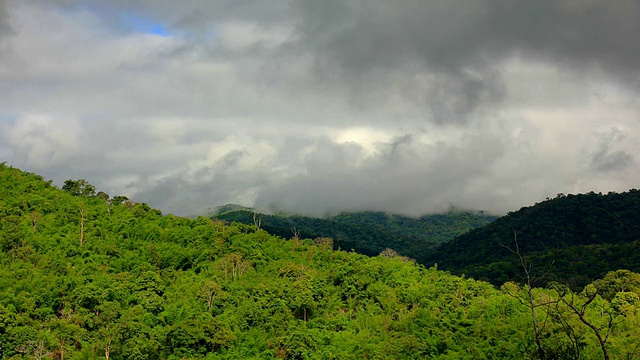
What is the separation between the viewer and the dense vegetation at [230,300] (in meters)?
65.9

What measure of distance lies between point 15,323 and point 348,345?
4078 cm

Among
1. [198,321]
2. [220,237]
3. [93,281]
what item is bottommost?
[198,321]

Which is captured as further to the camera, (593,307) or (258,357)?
(593,307)

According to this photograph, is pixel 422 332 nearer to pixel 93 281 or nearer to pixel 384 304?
pixel 384 304

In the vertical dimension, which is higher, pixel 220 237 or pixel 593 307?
pixel 220 237

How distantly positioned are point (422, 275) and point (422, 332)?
24659 mm

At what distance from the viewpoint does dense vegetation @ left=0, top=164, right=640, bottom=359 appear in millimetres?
65938

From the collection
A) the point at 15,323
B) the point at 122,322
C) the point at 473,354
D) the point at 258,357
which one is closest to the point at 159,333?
the point at 122,322

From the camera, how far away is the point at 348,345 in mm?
68562

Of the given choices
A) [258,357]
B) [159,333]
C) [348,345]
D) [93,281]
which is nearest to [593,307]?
[348,345]

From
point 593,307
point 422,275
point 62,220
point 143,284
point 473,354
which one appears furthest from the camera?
point 62,220

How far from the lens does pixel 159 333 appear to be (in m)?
68.2

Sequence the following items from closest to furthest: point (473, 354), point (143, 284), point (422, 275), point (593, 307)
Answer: point (473, 354) → point (593, 307) → point (143, 284) → point (422, 275)

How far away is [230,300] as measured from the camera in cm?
8031
